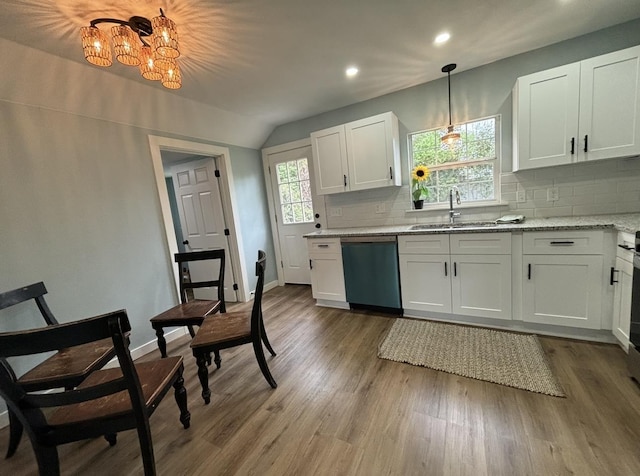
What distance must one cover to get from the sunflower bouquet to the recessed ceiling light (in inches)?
43.4

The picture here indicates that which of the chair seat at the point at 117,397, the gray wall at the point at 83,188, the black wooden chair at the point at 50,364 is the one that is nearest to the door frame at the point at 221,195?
the gray wall at the point at 83,188

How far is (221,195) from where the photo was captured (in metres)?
3.51

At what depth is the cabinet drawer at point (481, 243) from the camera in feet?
7.16

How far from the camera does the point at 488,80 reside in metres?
2.58

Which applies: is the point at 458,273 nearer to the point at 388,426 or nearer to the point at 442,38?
the point at 388,426

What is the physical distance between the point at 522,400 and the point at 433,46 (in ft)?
8.79

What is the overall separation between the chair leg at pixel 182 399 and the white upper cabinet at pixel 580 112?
10.4ft

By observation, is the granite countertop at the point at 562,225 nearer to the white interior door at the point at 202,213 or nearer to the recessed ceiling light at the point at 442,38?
the recessed ceiling light at the point at 442,38

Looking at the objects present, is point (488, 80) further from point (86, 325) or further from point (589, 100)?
point (86, 325)

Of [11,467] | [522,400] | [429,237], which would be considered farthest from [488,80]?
[11,467]

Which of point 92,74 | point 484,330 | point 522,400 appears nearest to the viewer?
point 522,400

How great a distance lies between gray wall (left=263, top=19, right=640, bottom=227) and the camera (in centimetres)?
222

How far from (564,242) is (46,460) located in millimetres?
3297

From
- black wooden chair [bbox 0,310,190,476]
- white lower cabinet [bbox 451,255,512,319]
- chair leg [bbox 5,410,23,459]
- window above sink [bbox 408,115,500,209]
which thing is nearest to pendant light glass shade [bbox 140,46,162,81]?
black wooden chair [bbox 0,310,190,476]
